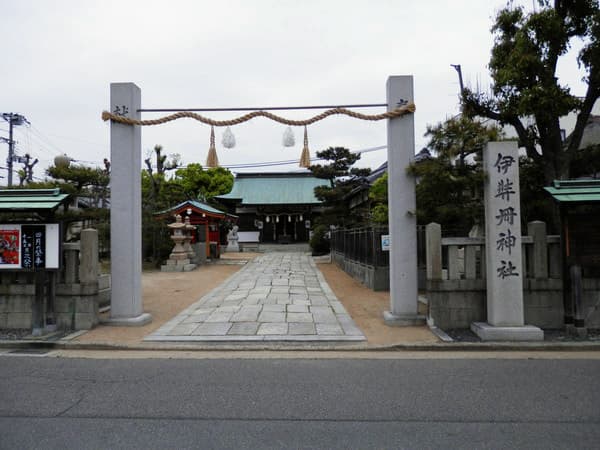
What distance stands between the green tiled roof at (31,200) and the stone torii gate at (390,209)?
37.1 inches

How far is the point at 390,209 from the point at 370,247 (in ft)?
17.5

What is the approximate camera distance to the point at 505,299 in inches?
256

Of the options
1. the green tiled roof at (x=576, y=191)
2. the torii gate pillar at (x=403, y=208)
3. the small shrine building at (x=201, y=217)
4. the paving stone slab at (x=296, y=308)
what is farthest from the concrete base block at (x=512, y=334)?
the small shrine building at (x=201, y=217)

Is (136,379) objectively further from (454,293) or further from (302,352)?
(454,293)

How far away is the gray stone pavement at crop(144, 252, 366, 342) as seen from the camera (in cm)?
689

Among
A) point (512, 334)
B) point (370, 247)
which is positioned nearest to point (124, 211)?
point (512, 334)

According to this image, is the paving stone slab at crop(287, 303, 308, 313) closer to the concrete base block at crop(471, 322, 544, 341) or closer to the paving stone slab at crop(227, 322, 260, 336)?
the paving stone slab at crop(227, 322, 260, 336)

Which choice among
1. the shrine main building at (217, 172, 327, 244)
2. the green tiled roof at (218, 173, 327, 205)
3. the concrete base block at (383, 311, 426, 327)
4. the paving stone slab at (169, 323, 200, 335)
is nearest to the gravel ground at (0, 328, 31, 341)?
the paving stone slab at (169, 323, 200, 335)

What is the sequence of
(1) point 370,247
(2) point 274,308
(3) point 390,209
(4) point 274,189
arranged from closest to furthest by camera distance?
(3) point 390,209
(2) point 274,308
(1) point 370,247
(4) point 274,189

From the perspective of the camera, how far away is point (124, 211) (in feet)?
24.7

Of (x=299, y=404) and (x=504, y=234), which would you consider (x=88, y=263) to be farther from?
(x=504, y=234)

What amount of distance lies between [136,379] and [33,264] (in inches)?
139

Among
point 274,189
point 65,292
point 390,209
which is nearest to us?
point 65,292

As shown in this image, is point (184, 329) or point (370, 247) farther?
point (370, 247)
